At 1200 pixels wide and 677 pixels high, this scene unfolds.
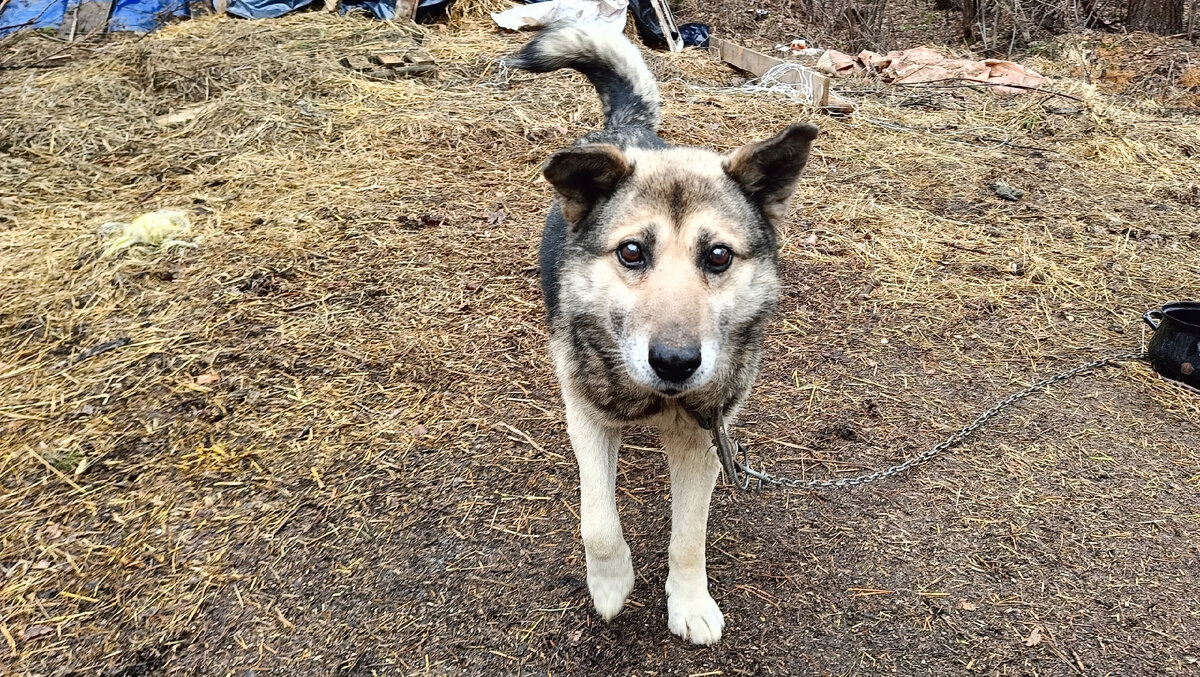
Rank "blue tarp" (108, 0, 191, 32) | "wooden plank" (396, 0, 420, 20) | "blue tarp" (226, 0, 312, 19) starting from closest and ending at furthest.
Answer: "blue tarp" (108, 0, 191, 32), "blue tarp" (226, 0, 312, 19), "wooden plank" (396, 0, 420, 20)

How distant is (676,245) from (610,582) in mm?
1320

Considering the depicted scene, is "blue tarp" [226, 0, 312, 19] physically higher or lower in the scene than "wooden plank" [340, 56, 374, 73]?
higher

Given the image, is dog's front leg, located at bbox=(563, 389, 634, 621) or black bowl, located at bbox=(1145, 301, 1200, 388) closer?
dog's front leg, located at bbox=(563, 389, 634, 621)

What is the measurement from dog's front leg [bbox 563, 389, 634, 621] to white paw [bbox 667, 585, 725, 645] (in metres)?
0.20

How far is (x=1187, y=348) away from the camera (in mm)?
3934

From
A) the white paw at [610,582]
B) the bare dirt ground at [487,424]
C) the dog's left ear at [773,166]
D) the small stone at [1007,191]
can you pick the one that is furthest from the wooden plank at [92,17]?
the small stone at [1007,191]

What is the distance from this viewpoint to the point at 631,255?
2402 millimetres

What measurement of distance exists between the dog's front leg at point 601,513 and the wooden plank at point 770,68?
22.1 ft

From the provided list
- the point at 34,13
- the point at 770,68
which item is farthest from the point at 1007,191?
the point at 34,13

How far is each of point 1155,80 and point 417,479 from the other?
11006 millimetres

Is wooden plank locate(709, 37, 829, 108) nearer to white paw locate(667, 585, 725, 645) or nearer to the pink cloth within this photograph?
the pink cloth

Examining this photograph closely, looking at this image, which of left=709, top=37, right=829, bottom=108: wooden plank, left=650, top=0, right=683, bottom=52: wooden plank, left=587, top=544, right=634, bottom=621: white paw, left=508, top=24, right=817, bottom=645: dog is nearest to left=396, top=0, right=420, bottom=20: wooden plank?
left=650, top=0, right=683, bottom=52: wooden plank

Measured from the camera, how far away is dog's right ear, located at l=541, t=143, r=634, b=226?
2363 millimetres

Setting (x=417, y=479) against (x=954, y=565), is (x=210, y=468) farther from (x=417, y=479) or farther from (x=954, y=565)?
(x=954, y=565)
